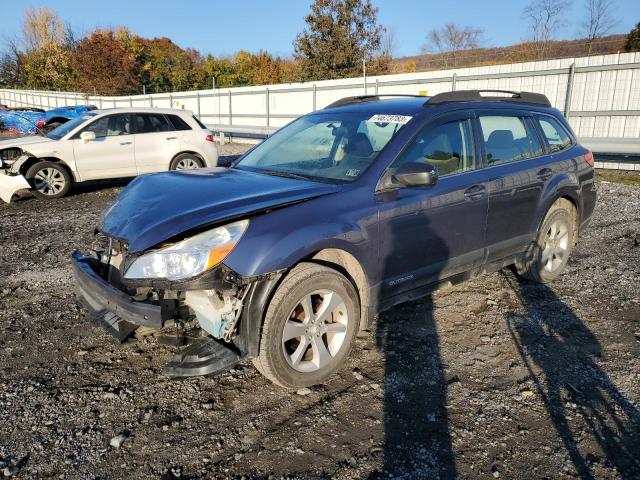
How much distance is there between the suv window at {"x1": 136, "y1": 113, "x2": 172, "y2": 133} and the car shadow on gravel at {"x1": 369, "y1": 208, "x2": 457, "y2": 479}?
24.8 feet

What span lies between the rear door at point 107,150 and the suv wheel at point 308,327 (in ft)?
25.9

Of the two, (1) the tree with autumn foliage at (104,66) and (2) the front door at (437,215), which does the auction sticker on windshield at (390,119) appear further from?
(1) the tree with autumn foliage at (104,66)

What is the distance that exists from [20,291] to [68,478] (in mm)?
2941

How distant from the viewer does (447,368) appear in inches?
136

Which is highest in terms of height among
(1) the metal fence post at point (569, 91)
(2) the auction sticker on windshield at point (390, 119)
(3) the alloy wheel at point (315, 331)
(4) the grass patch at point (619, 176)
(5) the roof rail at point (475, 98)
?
(1) the metal fence post at point (569, 91)

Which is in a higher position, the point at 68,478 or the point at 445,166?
the point at 445,166

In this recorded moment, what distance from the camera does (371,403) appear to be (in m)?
3.04

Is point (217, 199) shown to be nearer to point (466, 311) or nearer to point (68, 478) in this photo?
point (68, 478)

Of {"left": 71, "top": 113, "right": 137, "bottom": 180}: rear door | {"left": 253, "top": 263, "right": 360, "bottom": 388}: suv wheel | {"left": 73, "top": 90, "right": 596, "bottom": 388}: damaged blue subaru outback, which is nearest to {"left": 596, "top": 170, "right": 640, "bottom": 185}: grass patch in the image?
{"left": 73, "top": 90, "right": 596, "bottom": 388}: damaged blue subaru outback

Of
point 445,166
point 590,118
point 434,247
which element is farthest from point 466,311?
point 590,118

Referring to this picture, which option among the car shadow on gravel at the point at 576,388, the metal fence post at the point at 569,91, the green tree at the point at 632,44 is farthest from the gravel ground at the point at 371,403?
the green tree at the point at 632,44

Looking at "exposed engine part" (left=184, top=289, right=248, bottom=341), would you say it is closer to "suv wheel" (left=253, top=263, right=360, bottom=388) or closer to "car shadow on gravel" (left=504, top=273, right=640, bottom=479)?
"suv wheel" (left=253, top=263, right=360, bottom=388)

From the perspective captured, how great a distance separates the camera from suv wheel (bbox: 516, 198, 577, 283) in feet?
15.8

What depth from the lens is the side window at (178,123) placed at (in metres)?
10.4
